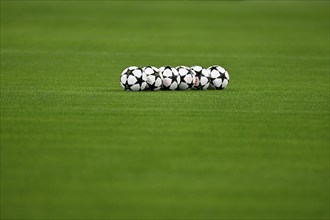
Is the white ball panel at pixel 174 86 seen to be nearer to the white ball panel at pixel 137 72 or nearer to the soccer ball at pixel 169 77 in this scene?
the soccer ball at pixel 169 77

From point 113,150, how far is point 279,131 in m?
2.66

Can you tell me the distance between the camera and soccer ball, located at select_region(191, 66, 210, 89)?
15602 millimetres

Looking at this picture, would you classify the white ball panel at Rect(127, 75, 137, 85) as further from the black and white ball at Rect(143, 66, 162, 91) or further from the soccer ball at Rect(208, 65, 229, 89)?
the soccer ball at Rect(208, 65, 229, 89)

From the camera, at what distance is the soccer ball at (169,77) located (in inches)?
591

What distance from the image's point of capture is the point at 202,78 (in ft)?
51.7

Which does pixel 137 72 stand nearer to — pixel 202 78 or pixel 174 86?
pixel 174 86

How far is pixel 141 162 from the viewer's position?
9578 mm

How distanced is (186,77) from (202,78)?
1.78 feet

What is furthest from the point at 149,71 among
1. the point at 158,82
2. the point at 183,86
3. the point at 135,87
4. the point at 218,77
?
the point at 218,77

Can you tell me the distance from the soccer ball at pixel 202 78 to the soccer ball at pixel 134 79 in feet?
3.43

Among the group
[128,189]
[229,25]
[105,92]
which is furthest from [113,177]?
[229,25]

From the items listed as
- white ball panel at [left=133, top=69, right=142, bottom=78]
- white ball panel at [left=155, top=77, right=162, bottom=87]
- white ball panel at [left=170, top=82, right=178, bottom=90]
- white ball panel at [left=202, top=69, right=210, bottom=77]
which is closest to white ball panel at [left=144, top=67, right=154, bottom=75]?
white ball panel at [left=133, top=69, right=142, bottom=78]

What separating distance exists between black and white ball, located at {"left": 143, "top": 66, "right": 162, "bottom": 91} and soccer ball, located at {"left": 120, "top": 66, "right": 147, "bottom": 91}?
0.24ft

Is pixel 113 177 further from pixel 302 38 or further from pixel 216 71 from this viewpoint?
pixel 302 38
